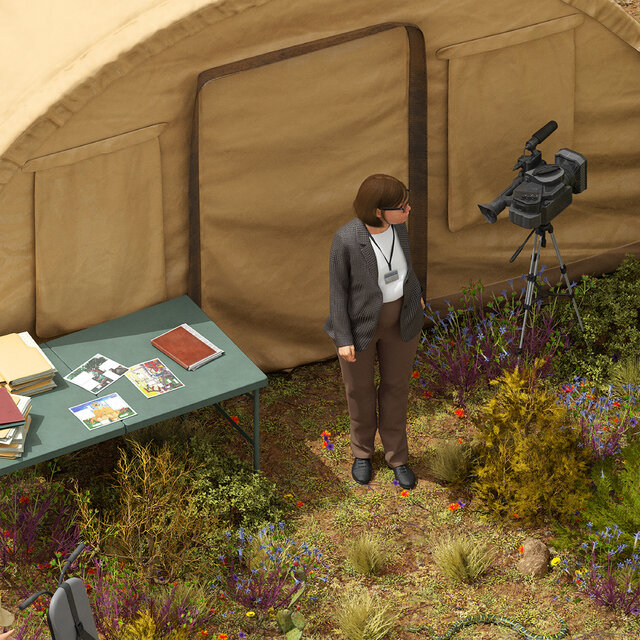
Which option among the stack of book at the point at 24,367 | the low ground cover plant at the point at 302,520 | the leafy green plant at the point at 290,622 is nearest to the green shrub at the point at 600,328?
the low ground cover plant at the point at 302,520

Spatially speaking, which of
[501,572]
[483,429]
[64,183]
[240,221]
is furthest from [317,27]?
[501,572]

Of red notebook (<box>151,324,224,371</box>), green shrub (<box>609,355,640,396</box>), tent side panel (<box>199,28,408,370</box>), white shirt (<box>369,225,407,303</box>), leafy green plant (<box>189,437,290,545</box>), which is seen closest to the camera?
white shirt (<box>369,225,407,303</box>)

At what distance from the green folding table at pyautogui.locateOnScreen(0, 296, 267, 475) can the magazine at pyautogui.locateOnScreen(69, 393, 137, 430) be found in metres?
0.03

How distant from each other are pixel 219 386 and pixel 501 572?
1.76 m

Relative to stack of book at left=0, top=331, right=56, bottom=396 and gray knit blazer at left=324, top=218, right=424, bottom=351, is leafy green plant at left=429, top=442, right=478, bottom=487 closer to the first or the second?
gray knit blazer at left=324, top=218, right=424, bottom=351

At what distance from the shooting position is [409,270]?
5473 mm

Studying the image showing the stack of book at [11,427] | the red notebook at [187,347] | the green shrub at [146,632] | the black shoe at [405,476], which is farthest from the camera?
the black shoe at [405,476]

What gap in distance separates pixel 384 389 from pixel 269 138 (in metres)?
1.58

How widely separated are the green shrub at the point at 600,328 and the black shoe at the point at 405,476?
1334mm

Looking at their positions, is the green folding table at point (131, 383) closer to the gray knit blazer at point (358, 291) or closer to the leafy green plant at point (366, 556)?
the gray knit blazer at point (358, 291)

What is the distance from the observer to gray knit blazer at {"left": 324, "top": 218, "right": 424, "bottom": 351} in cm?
533

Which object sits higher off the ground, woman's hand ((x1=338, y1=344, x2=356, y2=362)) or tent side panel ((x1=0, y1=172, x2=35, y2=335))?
tent side panel ((x1=0, y1=172, x2=35, y2=335))

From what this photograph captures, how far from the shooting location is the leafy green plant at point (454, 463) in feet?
19.7

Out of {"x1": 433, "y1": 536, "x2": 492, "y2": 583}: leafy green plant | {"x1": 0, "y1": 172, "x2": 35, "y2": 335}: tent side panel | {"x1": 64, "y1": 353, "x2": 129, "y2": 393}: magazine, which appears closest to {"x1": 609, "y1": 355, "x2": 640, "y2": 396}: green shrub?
{"x1": 433, "y1": 536, "x2": 492, "y2": 583}: leafy green plant
